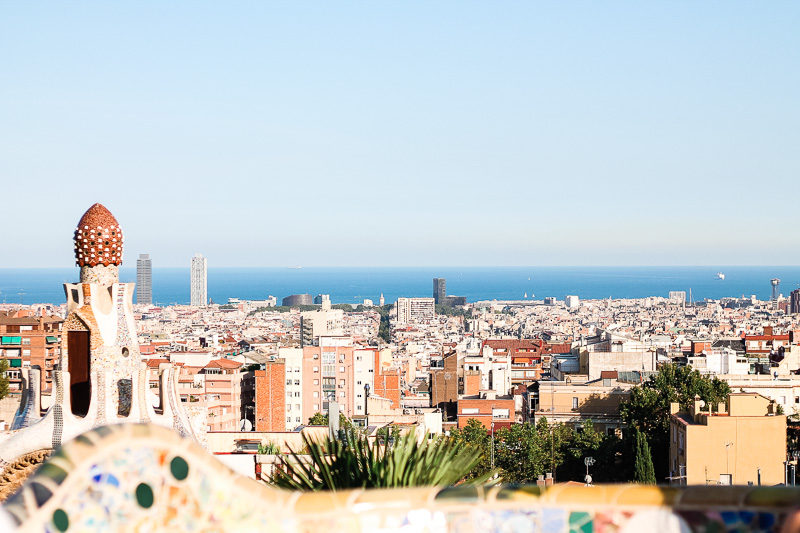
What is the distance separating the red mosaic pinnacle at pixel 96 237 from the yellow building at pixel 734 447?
18.0 metres

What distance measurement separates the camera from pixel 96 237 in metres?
7.09

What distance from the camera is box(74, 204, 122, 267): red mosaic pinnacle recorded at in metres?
7.04

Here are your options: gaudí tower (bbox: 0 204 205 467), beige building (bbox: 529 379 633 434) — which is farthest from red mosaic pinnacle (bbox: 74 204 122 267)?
beige building (bbox: 529 379 633 434)

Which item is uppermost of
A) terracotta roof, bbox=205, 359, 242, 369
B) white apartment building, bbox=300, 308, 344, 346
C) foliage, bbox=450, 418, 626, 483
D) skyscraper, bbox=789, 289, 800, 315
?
skyscraper, bbox=789, 289, 800, 315

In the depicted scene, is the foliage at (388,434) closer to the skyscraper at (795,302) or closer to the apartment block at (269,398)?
the apartment block at (269,398)

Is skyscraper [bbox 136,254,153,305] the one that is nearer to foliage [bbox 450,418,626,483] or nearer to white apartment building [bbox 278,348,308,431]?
white apartment building [bbox 278,348,308,431]

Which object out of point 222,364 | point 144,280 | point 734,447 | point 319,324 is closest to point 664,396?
point 734,447

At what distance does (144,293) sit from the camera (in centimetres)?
19025

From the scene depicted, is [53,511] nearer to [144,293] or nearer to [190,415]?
[190,415]

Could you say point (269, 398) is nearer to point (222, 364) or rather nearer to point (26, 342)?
point (222, 364)

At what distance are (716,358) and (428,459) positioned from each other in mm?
41921

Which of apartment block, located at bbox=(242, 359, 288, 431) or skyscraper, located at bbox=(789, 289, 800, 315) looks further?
skyscraper, located at bbox=(789, 289, 800, 315)

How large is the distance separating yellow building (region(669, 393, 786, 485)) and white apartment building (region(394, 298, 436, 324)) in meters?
115

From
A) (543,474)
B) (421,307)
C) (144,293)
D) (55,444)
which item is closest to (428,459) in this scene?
(55,444)
